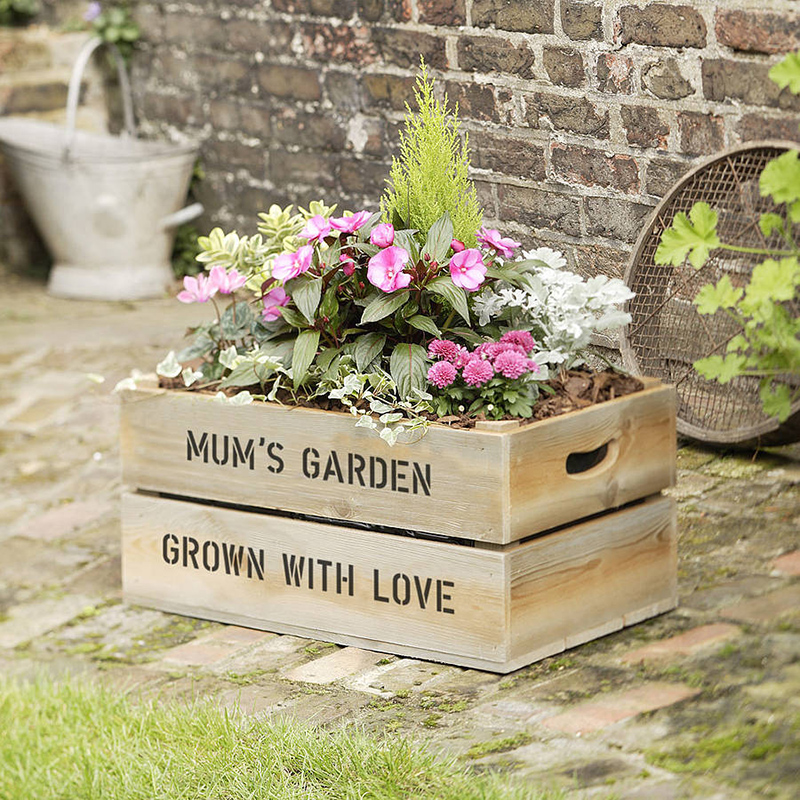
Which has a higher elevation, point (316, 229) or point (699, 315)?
point (316, 229)

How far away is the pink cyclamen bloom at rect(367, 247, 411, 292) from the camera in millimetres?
2367

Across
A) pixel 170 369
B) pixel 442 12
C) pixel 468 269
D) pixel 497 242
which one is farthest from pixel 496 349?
pixel 442 12

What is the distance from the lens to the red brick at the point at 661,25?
2.64 metres

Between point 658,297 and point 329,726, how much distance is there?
3.56 feet

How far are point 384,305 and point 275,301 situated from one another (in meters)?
0.27

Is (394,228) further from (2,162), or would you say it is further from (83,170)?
(2,162)

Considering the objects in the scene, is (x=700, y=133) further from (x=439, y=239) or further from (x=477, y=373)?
(x=477, y=373)

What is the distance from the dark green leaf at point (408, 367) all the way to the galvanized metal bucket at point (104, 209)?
2.88m

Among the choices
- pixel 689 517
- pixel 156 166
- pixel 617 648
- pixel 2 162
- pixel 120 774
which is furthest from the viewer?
pixel 2 162

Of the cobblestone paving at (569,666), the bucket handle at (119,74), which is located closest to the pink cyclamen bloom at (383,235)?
the cobblestone paving at (569,666)

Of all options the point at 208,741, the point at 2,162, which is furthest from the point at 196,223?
the point at 208,741

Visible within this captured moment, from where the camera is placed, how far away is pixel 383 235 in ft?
7.91

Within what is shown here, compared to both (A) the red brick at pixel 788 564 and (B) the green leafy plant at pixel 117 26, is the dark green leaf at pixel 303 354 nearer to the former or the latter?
(A) the red brick at pixel 788 564

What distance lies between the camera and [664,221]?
2.69 m
